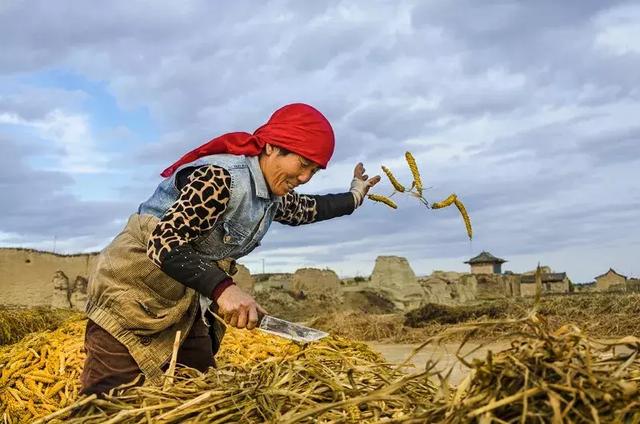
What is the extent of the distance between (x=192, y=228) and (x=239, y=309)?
1.41ft

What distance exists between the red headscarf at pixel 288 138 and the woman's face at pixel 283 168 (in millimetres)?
41

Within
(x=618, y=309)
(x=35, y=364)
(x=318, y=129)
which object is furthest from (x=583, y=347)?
(x=618, y=309)

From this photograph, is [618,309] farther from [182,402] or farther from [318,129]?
[182,402]

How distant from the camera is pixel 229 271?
141 inches

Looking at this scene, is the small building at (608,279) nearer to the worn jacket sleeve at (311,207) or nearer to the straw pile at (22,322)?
the straw pile at (22,322)

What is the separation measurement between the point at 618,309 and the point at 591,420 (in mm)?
14572

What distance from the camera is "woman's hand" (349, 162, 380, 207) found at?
172 inches

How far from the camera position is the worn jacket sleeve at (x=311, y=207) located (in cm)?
397

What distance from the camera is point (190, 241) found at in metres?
3.13

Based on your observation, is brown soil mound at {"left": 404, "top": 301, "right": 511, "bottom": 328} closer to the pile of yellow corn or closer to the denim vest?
the pile of yellow corn

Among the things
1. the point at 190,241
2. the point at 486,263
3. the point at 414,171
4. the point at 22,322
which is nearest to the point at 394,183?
the point at 414,171

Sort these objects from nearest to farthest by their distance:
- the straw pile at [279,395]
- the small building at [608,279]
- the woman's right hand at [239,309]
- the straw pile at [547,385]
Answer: the straw pile at [547,385] < the straw pile at [279,395] < the woman's right hand at [239,309] < the small building at [608,279]

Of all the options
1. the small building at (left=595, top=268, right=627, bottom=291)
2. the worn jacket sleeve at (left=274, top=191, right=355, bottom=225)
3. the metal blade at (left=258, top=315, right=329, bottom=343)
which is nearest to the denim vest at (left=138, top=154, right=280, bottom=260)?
the worn jacket sleeve at (left=274, top=191, right=355, bottom=225)

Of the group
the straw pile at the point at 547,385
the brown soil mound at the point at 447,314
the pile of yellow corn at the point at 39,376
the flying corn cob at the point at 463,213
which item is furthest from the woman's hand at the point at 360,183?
the brown soil mound at the point at 447,314
